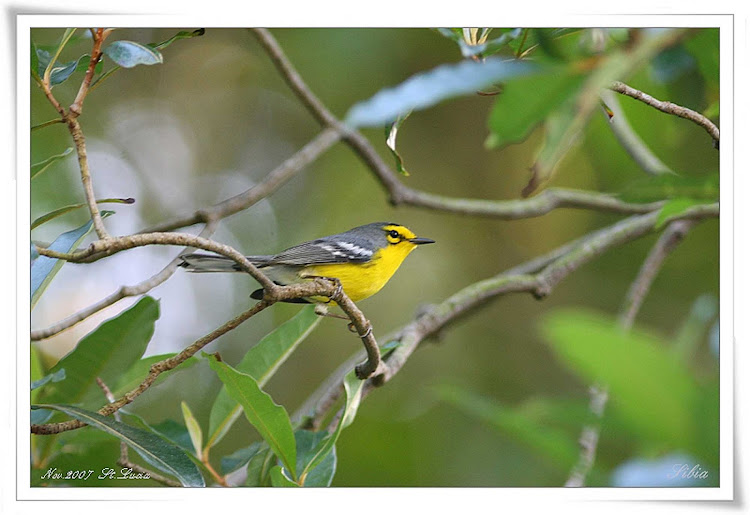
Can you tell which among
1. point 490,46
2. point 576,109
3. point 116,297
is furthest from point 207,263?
point 576,109

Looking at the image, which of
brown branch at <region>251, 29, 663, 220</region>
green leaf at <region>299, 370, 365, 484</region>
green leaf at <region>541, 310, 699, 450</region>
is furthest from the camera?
brown branch at <region>251, 29, 663, 220</region>

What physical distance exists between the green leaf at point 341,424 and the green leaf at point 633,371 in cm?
79

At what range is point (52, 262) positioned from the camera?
48.8 inches

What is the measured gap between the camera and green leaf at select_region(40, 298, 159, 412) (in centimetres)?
133

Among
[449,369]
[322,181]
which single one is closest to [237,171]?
[322,181]

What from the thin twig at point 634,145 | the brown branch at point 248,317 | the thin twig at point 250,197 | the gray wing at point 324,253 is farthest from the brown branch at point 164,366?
the thin twig at point 634,145

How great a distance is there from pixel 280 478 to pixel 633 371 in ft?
2.93

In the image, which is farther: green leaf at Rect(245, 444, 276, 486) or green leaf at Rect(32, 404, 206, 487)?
green leaf at Rect(245, 444, 276, 486)

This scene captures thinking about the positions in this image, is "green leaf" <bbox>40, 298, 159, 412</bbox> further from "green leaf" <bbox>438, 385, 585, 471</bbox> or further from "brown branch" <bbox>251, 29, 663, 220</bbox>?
"green leaf" <bbox>438, 385, 585, 471</bbox>

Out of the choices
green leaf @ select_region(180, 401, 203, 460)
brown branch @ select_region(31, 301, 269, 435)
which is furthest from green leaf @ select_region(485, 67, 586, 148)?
green leaf @ select_region(180, 401, 203, 460)

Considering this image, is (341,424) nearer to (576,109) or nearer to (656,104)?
(656,104)

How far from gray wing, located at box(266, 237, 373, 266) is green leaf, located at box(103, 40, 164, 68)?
0.60 m

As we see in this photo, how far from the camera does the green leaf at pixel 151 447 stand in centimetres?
114
